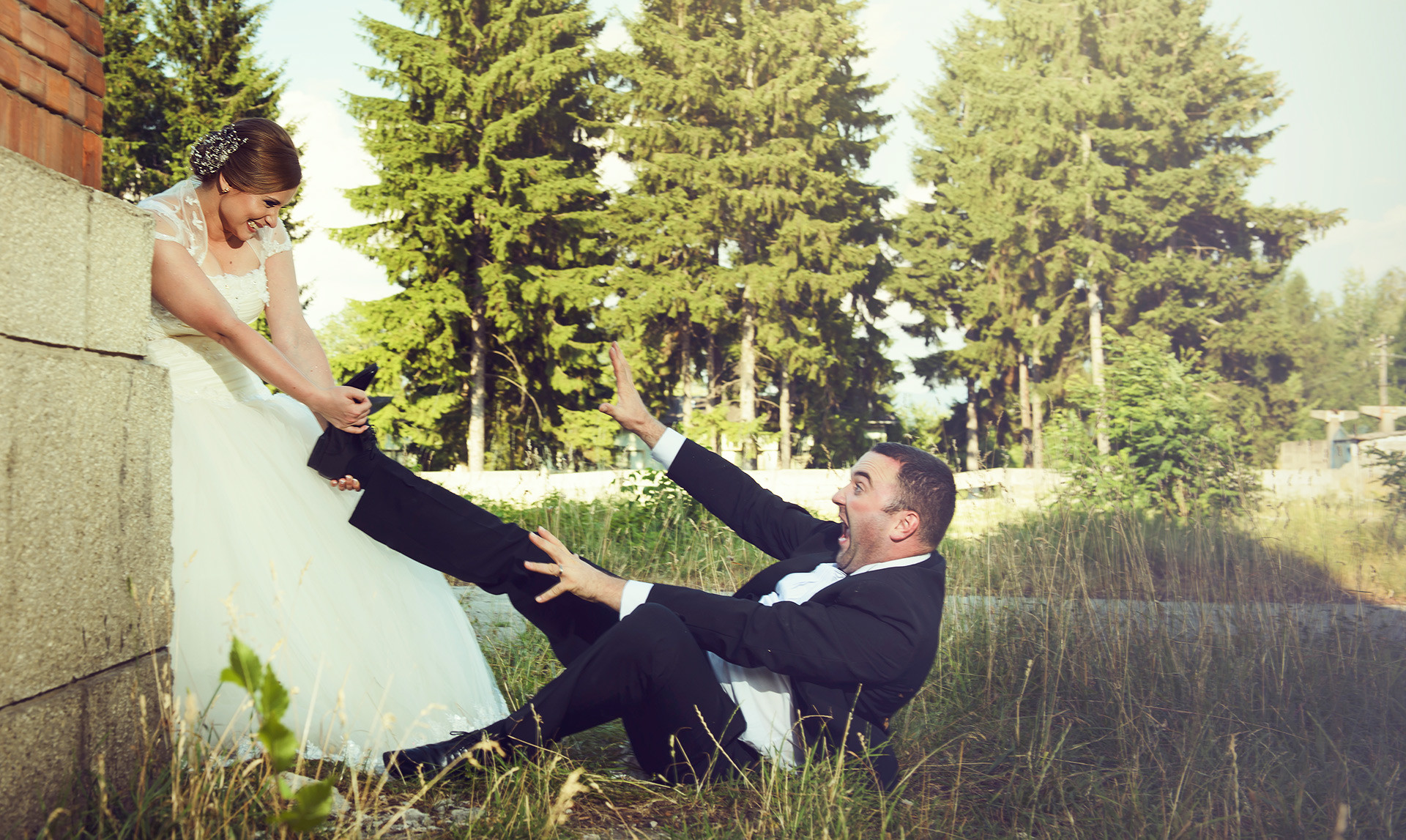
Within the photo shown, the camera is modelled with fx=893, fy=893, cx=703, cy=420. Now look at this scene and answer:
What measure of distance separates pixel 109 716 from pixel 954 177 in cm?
2592

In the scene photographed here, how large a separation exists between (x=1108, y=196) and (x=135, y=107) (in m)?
22.9

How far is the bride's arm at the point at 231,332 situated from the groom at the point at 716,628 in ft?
0.36

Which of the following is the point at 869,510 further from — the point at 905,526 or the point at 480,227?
the point at 480,227

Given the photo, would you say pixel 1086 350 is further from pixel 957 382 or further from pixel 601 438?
pixel 601 438

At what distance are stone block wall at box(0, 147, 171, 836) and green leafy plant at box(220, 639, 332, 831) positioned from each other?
0.80 metres

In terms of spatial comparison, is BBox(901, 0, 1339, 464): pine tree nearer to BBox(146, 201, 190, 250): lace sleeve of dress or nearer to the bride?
the bride

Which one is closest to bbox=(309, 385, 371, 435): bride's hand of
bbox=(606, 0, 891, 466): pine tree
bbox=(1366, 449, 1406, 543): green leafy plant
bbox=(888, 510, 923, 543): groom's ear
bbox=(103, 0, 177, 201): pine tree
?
bbox=(888, 510, 923, 543): groom's ear

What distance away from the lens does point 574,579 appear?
2256 millimetres

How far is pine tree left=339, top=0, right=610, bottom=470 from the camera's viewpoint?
1845cm

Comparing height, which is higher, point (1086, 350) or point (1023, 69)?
point (1023, 69)

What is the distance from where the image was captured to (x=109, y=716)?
194 cm

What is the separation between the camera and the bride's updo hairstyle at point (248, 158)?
256 cm

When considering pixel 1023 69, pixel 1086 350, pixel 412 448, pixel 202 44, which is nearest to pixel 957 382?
pixel 1086 350

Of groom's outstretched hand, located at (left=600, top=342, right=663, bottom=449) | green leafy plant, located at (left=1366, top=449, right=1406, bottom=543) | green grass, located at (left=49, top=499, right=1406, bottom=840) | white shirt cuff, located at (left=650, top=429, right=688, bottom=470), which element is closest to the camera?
green grass, located at (left=49, top=499, right=1406, bottom=840)
